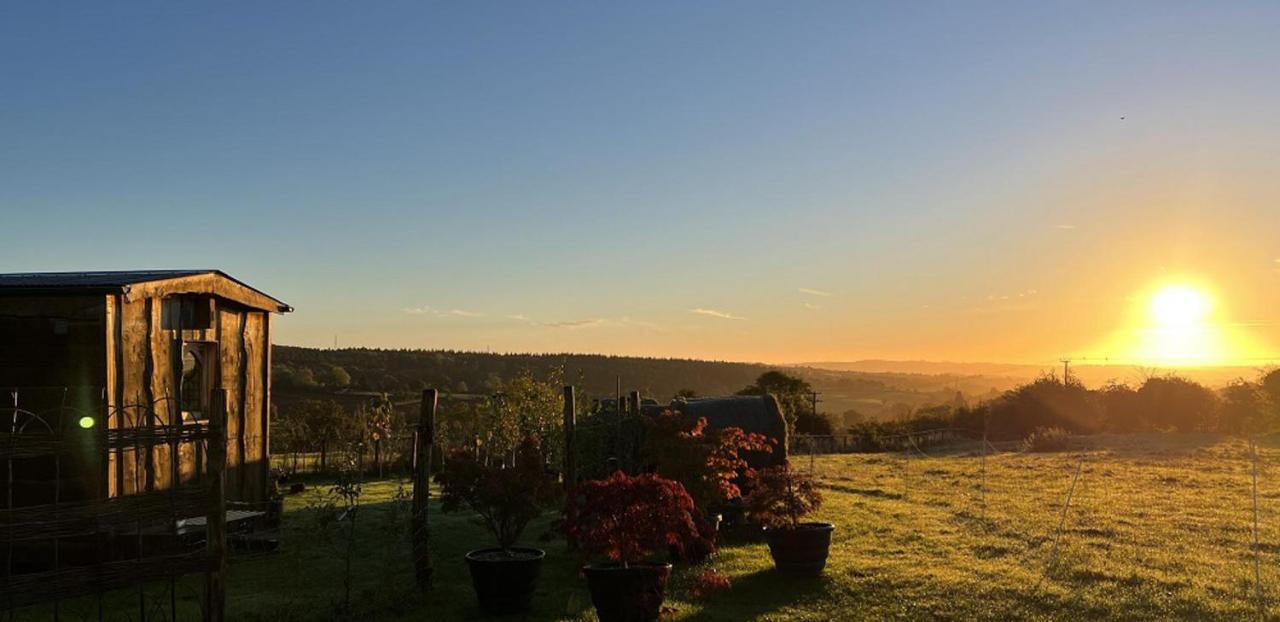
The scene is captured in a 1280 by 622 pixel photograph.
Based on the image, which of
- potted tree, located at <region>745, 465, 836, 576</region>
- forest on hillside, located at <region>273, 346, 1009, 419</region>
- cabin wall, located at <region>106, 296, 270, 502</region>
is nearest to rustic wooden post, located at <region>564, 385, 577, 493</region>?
potted tree, located at <region>745, 465, 836, 576</region>

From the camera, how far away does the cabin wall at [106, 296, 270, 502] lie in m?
11.8

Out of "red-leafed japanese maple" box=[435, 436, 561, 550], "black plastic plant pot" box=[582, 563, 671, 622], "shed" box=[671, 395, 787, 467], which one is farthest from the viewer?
"shed" box=[671, 395, 787, 467]

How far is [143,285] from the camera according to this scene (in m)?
12.1

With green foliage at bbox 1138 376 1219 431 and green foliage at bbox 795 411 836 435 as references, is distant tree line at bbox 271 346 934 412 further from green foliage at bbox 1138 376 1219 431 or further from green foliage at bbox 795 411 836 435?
green foliage at bbox 1138 376 1219 431

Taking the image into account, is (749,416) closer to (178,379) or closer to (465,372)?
(178,379)

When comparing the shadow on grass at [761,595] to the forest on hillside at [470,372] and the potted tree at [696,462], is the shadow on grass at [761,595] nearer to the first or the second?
the potted tree at [696,462]

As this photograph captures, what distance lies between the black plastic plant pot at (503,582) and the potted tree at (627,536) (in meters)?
0.88

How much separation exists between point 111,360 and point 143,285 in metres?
1.13

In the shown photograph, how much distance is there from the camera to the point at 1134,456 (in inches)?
1120

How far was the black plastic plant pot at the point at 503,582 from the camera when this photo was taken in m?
9.58

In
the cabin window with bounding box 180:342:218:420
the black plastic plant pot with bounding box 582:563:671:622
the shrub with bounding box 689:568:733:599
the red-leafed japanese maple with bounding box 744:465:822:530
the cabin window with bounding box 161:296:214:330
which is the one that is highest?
the cabin window with bounding box 161:296:214:330

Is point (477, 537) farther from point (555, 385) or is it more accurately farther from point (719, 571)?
point (555, 385)

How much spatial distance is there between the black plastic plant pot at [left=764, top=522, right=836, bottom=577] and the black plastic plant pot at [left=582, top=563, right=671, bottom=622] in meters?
2.67

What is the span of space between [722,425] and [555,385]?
471 inches
